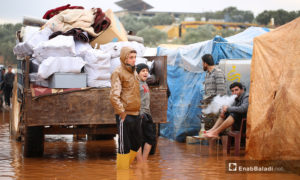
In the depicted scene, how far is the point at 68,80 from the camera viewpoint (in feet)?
26.8

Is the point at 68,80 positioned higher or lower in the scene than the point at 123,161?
higher

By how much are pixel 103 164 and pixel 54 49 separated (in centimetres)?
204

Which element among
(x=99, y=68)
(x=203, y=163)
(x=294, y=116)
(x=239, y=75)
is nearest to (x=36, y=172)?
(x=99, y=68)

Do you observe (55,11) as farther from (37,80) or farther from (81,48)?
(37,80)

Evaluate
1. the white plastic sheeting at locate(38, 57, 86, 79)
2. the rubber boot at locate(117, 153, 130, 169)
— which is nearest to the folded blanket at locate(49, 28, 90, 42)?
the white plastic sheeting at locate(38, 57, 86, 79)

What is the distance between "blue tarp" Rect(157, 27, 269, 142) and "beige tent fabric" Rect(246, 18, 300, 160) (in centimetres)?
290

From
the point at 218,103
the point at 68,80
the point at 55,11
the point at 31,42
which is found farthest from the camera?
the point at 55,11

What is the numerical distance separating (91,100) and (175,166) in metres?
1.71

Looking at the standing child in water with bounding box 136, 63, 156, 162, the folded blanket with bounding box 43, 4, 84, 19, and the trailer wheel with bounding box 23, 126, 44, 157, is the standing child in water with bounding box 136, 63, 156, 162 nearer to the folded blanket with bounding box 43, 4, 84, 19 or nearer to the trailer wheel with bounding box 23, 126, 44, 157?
the trailer wheel with bounding box 23, 126, 44, 157

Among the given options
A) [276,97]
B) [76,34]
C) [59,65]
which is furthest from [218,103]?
[59,65]

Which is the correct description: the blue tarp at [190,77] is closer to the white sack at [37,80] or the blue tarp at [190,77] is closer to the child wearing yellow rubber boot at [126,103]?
the white sack at [37,80]

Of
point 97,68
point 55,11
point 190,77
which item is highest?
point 55,11

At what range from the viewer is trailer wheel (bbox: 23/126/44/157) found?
28.0ft

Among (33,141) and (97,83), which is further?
(33,141)
